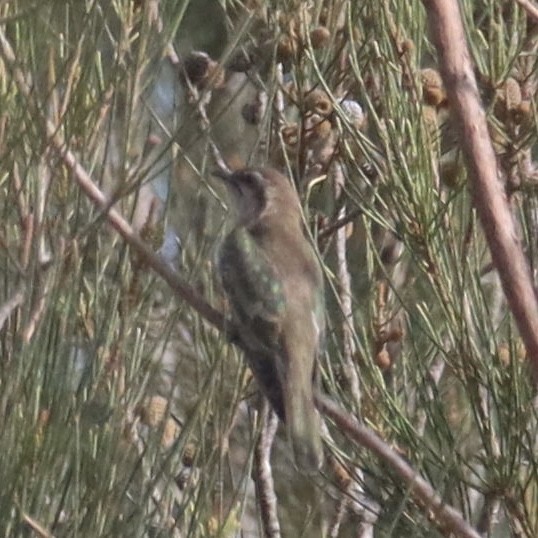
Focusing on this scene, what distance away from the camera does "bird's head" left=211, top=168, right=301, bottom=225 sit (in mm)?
3418

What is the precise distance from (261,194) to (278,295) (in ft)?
0.96

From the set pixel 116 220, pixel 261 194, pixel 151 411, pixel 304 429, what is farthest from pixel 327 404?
pixel 261 194

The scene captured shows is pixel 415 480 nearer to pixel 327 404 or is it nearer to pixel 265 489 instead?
pixel 327 404

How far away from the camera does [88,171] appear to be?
223cm

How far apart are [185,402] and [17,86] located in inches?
87.1

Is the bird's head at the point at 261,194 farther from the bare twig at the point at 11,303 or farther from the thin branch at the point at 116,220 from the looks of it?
the bare twig at the point at 11,303

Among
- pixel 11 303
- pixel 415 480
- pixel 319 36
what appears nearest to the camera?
pixel 11 303

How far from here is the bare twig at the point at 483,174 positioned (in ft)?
6.77

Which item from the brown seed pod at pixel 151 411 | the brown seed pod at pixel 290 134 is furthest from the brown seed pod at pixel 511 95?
the brown seed pod at pixel 151 411

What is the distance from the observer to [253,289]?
3.32 meters

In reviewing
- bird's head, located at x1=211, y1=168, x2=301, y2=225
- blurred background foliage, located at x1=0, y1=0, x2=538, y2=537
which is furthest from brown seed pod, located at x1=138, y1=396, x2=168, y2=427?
bird's head, located at x1=211, y1=168, x2=301, y2=225

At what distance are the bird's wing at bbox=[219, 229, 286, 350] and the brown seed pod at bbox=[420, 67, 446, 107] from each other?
0.64 meters

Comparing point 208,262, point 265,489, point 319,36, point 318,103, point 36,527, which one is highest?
point 319,36

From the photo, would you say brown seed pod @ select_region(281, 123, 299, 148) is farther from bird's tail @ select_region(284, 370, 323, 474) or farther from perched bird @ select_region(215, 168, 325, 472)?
bird's tail @ select_region(284, 370, 323, 474)
